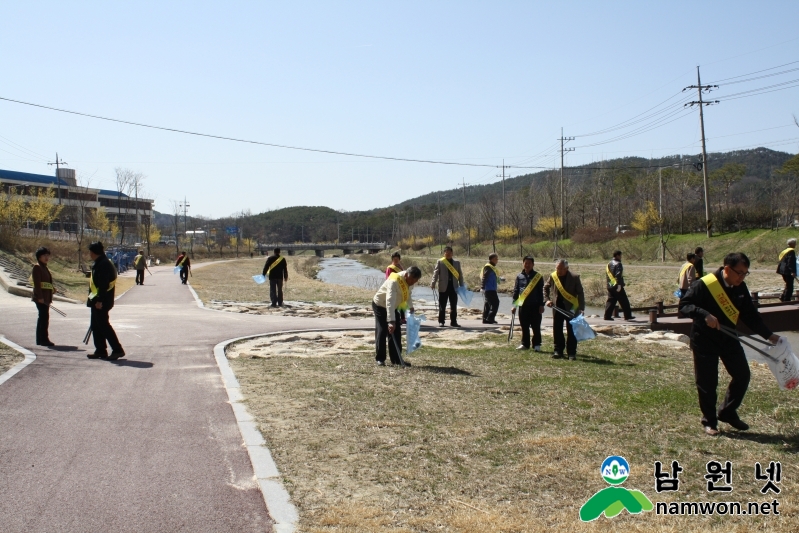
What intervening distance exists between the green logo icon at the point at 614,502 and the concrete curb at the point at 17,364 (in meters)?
7.27

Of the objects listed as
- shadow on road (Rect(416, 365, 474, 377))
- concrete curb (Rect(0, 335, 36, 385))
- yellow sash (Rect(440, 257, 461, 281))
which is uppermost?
yellow sash (Rect(440, 257, 461, 281))

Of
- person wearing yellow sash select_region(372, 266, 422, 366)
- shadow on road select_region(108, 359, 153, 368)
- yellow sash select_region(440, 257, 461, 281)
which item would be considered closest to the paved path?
shadow on road select_region(108, 359, 153, 368)

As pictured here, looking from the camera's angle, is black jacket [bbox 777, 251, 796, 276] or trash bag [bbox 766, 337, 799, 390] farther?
black jacket [bbox 777, 251, 796, 276]

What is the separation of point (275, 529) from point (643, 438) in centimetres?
361

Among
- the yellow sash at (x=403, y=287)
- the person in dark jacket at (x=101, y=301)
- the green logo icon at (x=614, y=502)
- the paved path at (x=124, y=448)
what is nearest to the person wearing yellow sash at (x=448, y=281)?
the yellow sash at (x=403, y=287)

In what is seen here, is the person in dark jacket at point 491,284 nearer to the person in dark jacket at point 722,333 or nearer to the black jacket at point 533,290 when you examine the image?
the black jacket at point 533,290

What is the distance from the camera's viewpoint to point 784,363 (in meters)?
6.50

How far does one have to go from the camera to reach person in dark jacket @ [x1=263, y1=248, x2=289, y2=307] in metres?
20.9

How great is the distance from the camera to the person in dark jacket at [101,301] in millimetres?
10438

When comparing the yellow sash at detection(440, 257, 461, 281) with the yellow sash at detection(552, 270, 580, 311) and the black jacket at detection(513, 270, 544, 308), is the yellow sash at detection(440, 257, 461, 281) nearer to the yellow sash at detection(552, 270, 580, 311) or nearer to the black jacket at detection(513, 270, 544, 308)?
the black jacket at detection(513, 270, 544, 308)

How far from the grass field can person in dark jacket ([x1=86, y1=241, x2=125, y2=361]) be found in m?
2.34

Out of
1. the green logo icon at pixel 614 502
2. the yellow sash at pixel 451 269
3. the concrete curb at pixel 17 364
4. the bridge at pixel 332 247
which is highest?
the bridge at pixel 332 247

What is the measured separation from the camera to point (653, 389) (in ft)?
27.9

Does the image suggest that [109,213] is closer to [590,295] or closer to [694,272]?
[590,295]
